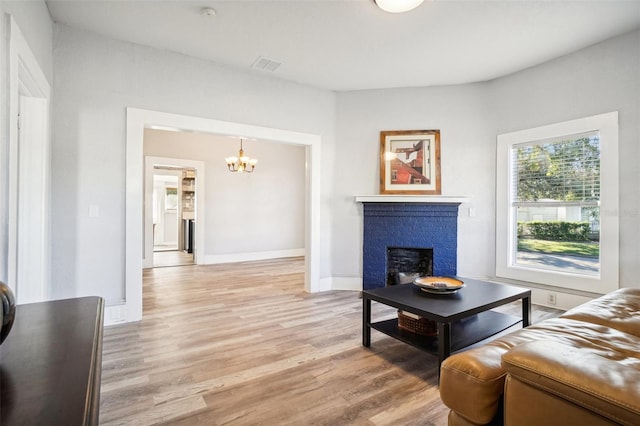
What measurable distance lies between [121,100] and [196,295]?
94.3 inches

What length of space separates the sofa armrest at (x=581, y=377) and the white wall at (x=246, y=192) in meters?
5.92

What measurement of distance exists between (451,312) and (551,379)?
1.06m

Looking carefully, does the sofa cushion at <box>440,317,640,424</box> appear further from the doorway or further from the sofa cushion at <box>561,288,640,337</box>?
the doorway

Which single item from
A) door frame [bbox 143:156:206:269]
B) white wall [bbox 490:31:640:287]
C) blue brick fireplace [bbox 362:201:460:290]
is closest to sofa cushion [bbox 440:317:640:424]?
white wall [bbox 490:31:640:287]

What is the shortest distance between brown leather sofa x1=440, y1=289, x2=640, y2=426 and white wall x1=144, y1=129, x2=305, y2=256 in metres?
5.76

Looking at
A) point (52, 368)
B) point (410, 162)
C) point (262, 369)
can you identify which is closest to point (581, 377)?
point (52, 368)

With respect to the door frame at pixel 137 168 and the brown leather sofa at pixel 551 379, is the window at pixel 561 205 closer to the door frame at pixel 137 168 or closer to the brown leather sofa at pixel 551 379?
the brown leather sofa at pixel 551 379

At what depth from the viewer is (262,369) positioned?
2152mm

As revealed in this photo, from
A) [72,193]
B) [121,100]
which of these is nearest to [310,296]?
[72,193]

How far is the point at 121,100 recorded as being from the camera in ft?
10.0

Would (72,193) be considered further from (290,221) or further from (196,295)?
(290,221)

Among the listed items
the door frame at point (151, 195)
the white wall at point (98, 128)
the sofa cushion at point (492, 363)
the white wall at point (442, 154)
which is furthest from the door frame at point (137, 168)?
the sofa cushion at point (492, 363)

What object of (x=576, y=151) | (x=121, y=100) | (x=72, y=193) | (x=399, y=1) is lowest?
(x=72, y=193)

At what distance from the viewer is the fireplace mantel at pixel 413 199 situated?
155 inches
